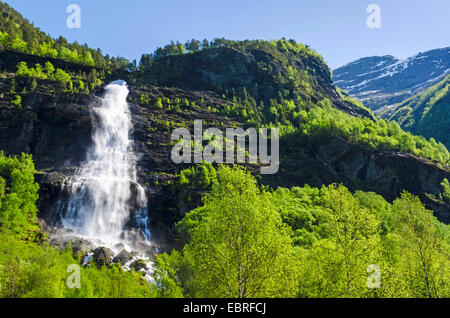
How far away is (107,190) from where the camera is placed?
64.8m

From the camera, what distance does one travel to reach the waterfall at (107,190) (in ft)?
194

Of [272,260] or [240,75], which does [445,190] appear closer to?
[240,75]

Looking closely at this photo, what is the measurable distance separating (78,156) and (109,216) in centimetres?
2269

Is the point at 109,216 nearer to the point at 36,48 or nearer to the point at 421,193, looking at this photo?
the point at 421,193

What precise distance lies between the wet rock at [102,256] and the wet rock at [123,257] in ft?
2.71

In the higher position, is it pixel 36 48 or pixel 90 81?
pixel 36 48

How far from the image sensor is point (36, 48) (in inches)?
4818

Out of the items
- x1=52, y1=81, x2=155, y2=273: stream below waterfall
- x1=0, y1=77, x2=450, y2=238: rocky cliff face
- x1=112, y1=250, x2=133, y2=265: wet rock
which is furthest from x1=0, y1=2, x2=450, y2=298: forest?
x1=52, y1=81, x2=155, y2=273: stream below waterfall

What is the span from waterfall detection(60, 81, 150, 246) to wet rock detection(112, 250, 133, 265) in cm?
533

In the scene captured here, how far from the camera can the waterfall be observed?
194 feet

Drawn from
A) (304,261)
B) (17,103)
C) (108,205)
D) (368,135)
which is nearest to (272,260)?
(304,261)

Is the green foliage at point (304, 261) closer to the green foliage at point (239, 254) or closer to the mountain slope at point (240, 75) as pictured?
the green foliage at point (239, 254)

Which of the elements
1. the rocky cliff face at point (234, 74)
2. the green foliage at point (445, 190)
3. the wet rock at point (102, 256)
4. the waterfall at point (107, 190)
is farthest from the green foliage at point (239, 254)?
the rocky cliff face at point (234, 74)

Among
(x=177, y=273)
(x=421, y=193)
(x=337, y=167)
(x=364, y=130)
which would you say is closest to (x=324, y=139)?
(x=337, y=167)
